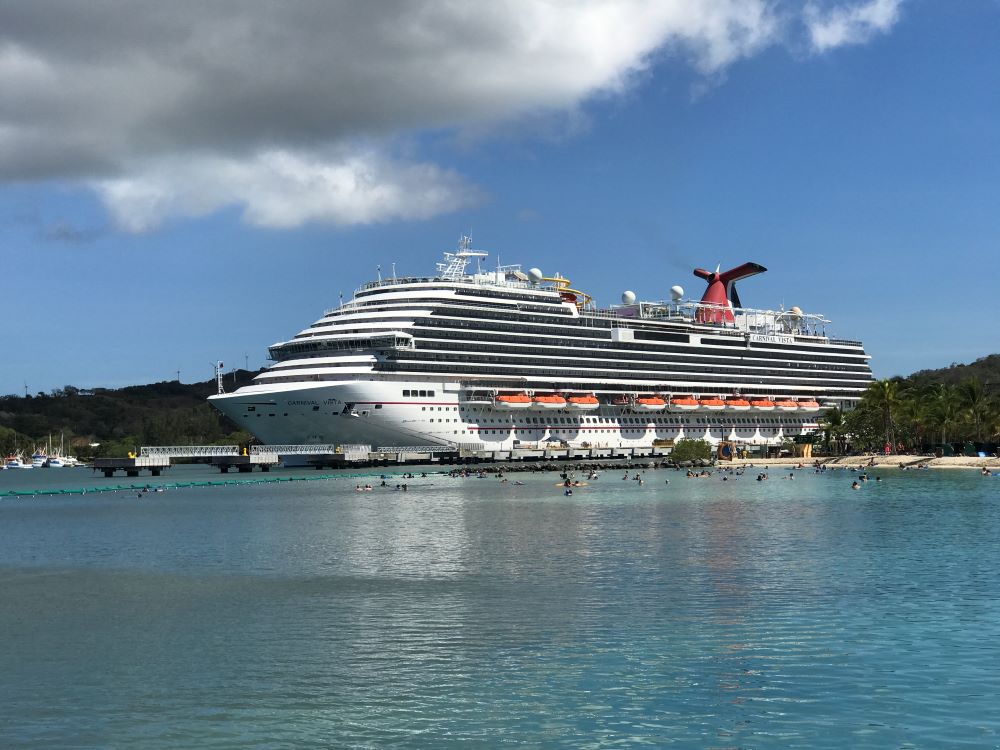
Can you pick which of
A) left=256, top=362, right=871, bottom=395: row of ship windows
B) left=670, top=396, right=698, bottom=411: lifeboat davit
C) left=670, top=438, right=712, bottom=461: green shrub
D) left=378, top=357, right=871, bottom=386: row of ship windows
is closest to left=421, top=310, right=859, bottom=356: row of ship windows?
left=378, top=357, right=871, bottom=386: row of ship windows

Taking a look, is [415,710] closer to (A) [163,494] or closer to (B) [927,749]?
(B) [927,749]

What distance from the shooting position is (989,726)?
17.2 m

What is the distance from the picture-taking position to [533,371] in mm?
128375

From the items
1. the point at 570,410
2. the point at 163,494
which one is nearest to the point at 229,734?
the point at 163,494

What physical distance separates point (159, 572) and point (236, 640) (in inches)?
576

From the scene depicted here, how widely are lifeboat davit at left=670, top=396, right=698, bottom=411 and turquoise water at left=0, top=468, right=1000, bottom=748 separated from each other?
92123 mm

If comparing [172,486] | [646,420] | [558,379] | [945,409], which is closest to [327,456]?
[172,486]

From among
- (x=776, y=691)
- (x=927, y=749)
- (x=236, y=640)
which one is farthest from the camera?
(x=236, y=640)

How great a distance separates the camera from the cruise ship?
361 feet

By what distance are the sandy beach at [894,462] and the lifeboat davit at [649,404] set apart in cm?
1861

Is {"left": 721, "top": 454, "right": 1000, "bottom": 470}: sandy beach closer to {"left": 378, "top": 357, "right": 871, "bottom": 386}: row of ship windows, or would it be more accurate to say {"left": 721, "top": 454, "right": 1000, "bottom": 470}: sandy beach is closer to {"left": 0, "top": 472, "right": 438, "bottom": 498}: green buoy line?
{"left": 378, "top": 357, "right": 871, "bottom": 386}: row of ship windows

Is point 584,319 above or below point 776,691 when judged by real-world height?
above

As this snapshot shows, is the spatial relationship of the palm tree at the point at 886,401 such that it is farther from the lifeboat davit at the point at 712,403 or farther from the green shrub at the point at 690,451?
the lifeboat davit at the point at 712,403

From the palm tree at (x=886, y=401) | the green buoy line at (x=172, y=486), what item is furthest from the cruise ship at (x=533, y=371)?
the palm tree at (x=886, y=401)
